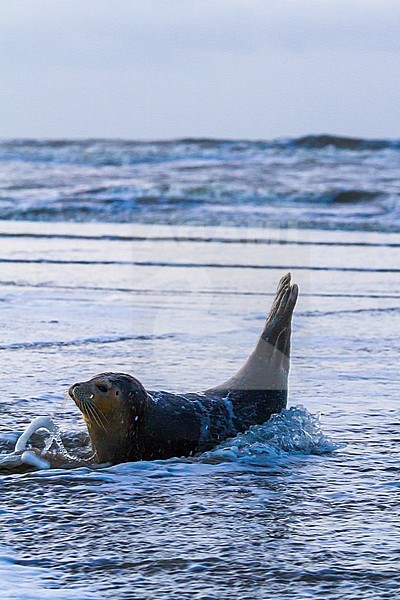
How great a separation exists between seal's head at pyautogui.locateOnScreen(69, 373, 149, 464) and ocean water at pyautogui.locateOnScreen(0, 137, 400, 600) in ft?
0.43

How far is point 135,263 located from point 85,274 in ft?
3.84

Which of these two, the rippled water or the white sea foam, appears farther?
the rippled water

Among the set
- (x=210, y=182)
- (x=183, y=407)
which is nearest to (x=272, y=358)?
(x=183, y=407)

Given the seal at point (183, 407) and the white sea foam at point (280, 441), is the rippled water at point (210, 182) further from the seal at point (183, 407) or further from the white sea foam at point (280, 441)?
the white sea foam at point (280, 441)

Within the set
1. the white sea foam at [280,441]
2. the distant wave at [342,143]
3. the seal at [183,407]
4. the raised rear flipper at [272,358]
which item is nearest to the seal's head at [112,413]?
the seal at [183,407]

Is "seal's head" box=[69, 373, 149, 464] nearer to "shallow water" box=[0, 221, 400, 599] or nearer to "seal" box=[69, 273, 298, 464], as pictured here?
"seal" box=[69, 273, 298, 464]

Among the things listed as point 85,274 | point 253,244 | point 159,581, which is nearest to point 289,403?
point 159,581

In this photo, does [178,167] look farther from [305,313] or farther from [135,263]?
[305,313]

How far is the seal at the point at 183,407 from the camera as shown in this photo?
14.9ft

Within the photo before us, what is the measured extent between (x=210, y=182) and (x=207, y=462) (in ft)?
73.4

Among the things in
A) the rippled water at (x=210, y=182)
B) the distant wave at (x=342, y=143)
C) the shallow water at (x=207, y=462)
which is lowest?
the shallow water at (x=207, y=462)

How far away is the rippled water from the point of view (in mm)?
19641

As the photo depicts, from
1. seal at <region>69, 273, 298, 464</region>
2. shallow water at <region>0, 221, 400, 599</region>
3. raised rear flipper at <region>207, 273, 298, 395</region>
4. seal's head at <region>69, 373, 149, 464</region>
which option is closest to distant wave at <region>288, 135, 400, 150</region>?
shallow water at <region>0, 221, 400, 599</region>

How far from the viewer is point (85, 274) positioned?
1130 cm
